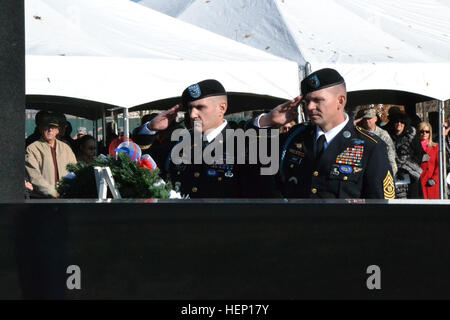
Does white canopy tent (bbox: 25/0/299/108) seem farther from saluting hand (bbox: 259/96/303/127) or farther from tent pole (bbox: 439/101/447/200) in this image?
saluting hand (bbox: 259/96/303/127)

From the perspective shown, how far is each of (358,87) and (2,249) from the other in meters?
5.30

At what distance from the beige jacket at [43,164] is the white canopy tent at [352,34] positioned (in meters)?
2.33

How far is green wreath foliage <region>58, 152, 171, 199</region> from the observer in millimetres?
2602

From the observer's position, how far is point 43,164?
5680 millimetres

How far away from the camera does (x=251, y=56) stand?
21.7ft

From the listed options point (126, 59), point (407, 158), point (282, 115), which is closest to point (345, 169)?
point (282, 115)

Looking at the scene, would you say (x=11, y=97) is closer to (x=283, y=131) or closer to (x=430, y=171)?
(x=283, y=131)

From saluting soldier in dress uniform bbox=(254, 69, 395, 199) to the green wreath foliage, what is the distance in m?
0.90

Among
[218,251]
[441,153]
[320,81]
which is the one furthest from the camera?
[441,153]

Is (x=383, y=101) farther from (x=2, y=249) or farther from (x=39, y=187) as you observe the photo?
(x=2, y=249)

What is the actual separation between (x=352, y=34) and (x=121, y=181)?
549 cm

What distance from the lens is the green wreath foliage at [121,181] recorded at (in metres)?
2.60
